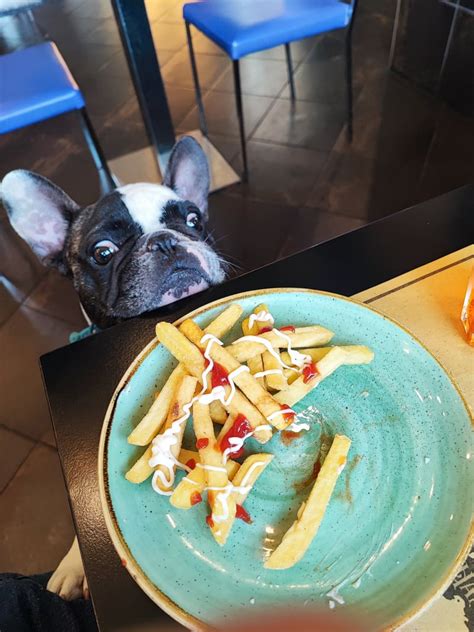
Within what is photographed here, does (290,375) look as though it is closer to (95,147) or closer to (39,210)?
(39,210)

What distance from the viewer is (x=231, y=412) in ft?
2.58

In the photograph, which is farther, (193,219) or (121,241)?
(193,219)

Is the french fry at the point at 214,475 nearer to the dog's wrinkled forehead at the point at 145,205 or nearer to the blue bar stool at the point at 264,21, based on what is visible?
the dog's wrinkled forehead at the point at 145,205

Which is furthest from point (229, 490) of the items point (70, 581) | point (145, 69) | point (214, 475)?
point (145, 69)

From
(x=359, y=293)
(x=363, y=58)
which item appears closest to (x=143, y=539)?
(x=359, y=293)

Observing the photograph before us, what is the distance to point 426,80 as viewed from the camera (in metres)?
3.37

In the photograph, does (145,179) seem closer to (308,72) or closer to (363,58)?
(308,72)

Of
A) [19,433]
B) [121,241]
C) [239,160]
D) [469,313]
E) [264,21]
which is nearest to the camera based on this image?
[469,313]

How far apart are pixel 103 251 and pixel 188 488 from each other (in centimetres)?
83

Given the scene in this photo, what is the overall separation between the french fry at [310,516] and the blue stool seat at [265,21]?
7.10 ft

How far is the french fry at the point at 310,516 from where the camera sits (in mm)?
681

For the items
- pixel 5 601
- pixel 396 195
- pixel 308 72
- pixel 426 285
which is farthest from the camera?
pixel 308 72

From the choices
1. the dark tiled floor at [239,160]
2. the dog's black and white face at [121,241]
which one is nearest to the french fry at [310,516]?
the dog's black and white face at [121,241]

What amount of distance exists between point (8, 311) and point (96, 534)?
1970 mm
